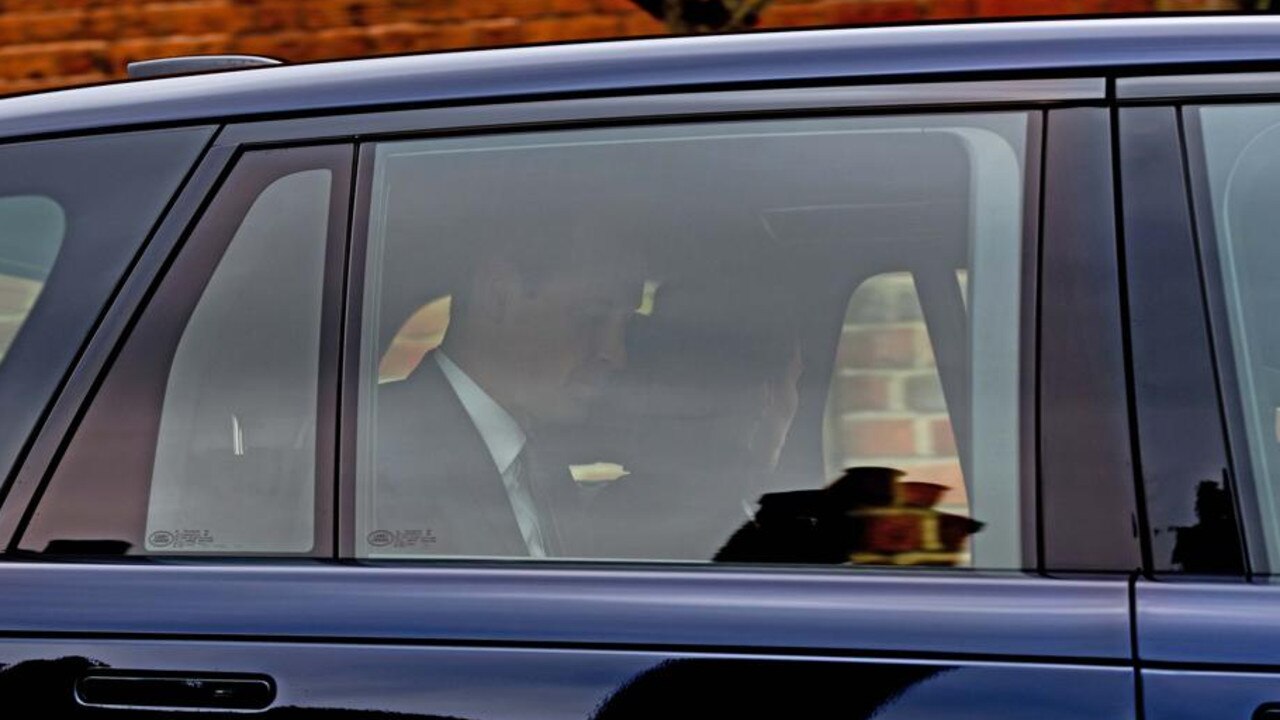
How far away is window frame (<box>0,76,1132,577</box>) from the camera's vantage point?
67.4 inches

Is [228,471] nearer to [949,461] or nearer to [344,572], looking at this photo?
[344,572]

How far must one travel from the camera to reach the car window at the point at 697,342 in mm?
1714

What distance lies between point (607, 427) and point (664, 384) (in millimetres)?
70

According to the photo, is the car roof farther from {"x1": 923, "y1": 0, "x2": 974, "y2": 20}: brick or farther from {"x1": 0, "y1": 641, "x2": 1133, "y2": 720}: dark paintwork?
{"x1": 923, "y1": 0, "x2": 974, "y2": 20}: brick

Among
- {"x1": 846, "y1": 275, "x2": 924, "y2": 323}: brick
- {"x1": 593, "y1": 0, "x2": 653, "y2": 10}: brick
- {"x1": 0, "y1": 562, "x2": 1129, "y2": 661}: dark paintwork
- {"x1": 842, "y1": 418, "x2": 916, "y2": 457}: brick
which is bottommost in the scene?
{"x1": 0, "y1": 562, "x2": 1129, "y2": 661}: dark paintwork

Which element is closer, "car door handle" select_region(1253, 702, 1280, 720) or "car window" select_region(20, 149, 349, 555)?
"car door handle" select_region(1253, 702, 1280, 720)

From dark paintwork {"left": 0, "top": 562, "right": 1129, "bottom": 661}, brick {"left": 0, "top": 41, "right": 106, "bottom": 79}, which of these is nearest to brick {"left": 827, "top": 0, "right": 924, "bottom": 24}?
brick {"left": 0, "top": 41, "right": 106, "bottom": 79}

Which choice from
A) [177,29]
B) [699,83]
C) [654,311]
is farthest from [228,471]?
[177,29]

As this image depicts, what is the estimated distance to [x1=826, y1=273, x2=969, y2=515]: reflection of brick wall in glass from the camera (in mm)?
1707

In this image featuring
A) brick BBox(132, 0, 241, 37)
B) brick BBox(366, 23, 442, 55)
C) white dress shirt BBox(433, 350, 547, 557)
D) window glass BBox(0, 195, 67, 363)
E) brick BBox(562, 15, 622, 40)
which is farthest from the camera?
brick BBox(132, 0, 241, 37)

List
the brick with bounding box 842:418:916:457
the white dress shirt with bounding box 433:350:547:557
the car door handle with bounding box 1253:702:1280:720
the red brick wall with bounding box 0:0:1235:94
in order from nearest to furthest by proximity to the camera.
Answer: the car door handle with bounding box 1253:702:1280:720, the brick with bounding box 842:418:916:457, the white dress shirt with bounding box 433:350:547:557, the red brick wall with bounding box 0:0:1235:94

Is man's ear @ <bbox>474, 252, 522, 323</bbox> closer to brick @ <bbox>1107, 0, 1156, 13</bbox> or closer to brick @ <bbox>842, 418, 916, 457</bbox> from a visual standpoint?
brick @ <bbox>842, 418, 916, 457</bbox>

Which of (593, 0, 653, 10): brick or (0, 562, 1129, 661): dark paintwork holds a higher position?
(593, 0, 653, 10): brick

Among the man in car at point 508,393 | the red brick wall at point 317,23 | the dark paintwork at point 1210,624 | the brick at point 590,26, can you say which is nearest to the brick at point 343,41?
the red brick wall at point 317,23
